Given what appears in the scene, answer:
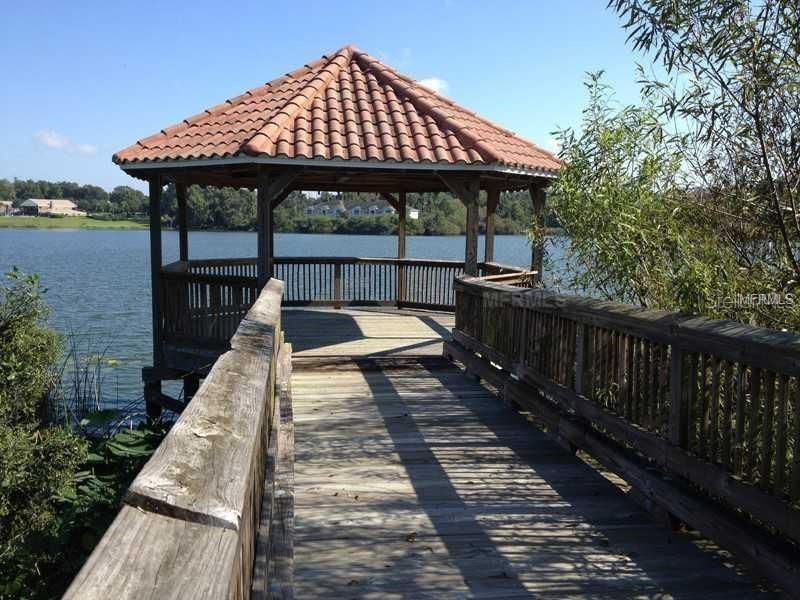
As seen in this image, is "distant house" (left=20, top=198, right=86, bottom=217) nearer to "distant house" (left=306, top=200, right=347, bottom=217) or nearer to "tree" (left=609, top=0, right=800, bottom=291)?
"distant house" (left=306, top=200, right=347, bottom=217)

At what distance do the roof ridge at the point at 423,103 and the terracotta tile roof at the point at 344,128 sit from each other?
0.02 meters

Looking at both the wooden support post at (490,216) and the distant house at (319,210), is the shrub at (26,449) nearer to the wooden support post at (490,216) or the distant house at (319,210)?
the wooden support post at (490,216)

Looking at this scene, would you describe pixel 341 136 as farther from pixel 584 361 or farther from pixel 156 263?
pixel 584 361

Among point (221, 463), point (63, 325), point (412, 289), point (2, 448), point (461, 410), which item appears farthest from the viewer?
point (63, 325)

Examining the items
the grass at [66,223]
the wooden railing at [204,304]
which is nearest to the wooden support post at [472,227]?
the wooden railing at [204,304]

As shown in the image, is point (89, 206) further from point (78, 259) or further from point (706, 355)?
point (706, 355)

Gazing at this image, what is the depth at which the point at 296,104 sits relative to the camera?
31.9ft

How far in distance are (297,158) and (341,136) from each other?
1.18 metres

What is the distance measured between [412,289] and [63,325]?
13.8 m

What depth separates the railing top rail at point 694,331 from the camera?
307cm

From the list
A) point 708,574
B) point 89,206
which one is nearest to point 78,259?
point 708,574

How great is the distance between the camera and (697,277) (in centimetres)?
417

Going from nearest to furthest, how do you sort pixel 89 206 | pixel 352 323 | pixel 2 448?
pixel 2 448 < pixel 352 323 < pixel 89 206

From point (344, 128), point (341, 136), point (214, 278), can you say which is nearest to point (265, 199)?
point (214, 278)
